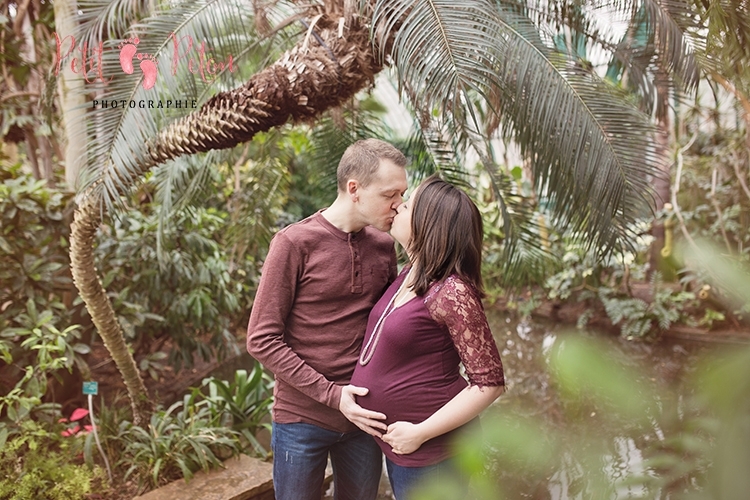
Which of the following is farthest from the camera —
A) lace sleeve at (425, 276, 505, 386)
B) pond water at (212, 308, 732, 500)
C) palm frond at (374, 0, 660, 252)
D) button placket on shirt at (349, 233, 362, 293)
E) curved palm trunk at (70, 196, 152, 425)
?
curved palm trunk at (70, 196, 152, 425)

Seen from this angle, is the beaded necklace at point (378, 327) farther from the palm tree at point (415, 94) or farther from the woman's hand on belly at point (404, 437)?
the palm tree at point (415, 94)

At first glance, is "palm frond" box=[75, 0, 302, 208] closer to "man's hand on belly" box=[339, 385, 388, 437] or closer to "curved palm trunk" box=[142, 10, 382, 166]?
"curved palm trunk" box=[142, 10, 382, 166]

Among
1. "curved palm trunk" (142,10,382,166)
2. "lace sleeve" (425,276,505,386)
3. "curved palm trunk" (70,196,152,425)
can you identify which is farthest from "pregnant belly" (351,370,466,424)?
"curved palm trunk" (70,196,152,425)

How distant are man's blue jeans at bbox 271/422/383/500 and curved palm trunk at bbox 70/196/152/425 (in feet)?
4.36

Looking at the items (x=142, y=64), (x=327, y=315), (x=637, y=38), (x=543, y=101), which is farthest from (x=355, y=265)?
(x=637, y=38)

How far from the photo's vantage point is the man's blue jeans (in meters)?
1.98

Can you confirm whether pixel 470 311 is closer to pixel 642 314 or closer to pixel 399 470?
pixel 399 470

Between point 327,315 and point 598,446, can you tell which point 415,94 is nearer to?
point 327,315

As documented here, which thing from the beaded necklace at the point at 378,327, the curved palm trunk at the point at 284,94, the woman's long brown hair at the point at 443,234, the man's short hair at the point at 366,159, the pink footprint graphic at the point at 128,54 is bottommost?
the beaded necklace at the point at 378,327

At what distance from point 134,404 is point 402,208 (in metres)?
2.30

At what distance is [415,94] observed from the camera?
101 inches

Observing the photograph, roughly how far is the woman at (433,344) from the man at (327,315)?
0.37 ft

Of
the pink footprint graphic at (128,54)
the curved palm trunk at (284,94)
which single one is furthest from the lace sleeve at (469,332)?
the pink footprint graphic at (128,54)

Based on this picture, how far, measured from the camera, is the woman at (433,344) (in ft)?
5.28
